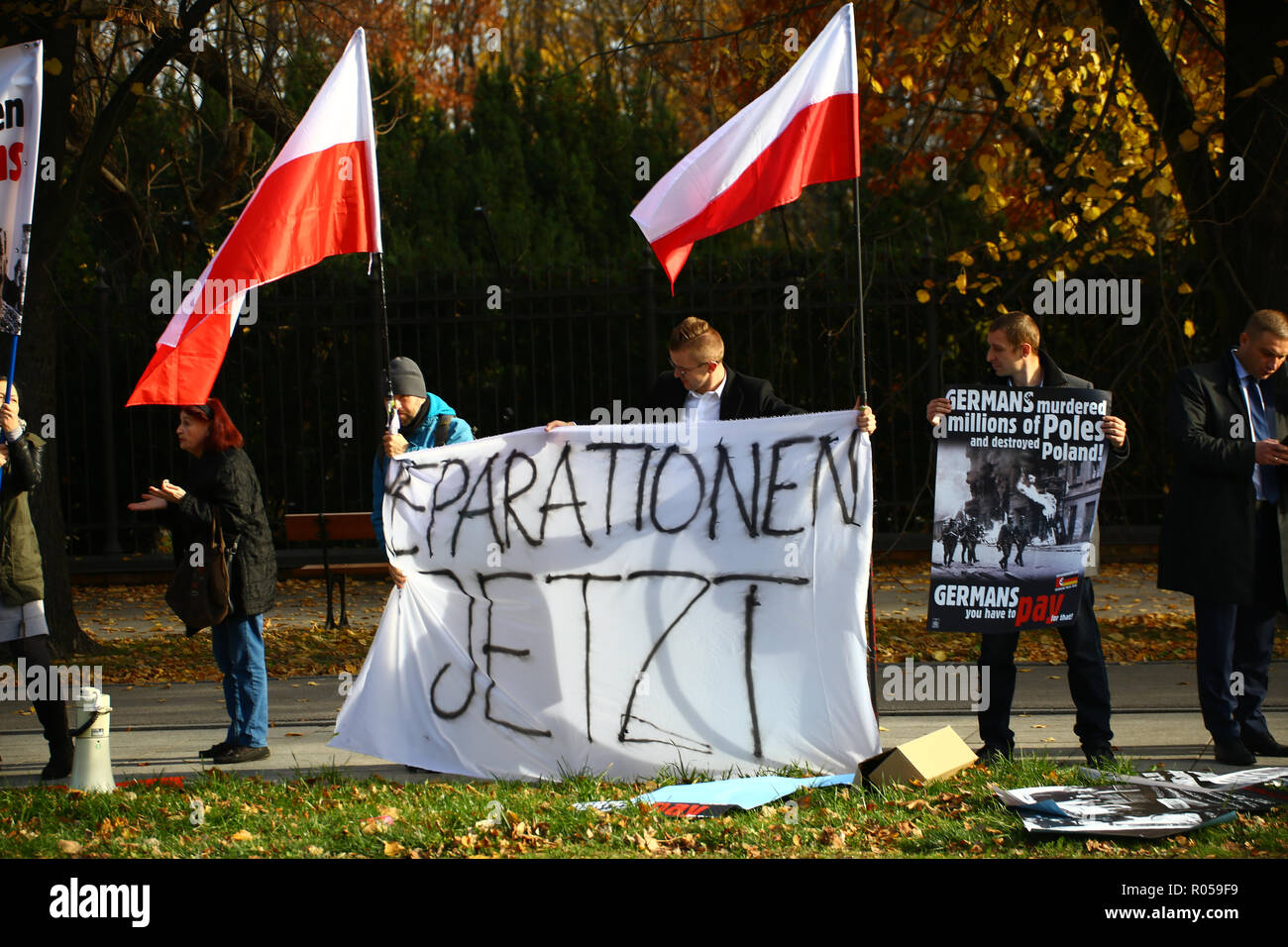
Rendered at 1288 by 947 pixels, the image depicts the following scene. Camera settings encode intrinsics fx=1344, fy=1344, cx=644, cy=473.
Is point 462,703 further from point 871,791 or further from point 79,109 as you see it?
point 79,109

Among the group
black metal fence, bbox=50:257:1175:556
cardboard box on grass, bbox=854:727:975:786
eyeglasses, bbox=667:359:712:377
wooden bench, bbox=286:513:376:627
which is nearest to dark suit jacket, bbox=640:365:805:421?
eyeglasses, bbox=667:359:712:377

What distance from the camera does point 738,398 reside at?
5.99m

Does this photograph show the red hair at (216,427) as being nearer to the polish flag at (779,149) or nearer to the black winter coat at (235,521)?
the black winter coat at (235,521)

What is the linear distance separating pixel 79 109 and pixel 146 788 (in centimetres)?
676

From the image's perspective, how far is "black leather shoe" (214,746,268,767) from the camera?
20.4 feet

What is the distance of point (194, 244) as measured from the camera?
46.2 ft

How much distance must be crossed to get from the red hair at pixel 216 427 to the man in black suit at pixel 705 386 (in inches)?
63.5

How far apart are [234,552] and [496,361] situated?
594cm

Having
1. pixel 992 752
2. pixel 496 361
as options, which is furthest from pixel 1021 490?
pixel 496 361

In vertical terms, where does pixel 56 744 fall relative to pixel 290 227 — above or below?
below

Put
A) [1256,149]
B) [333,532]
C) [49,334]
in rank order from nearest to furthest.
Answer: [1256,149] < [49,334] < [333,532]

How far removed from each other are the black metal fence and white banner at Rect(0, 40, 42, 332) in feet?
19.9

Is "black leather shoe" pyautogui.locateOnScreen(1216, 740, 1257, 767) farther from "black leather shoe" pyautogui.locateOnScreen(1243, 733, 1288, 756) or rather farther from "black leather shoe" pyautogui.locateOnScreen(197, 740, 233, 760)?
"black leather shoe" pyautogui.locateOnScreen(197, 740, 233, 760)

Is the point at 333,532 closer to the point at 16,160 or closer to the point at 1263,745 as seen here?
the point at 16,160
